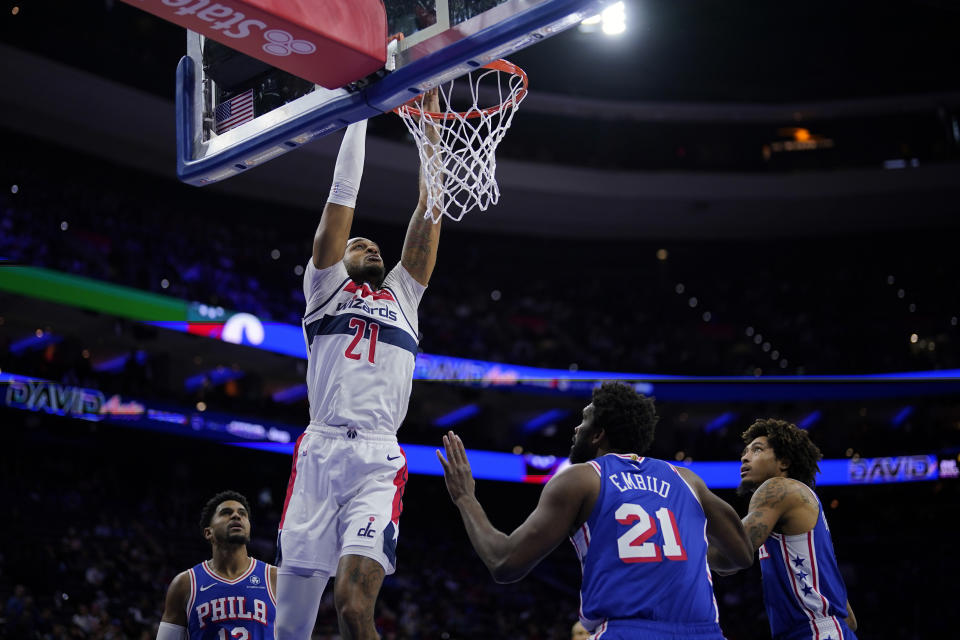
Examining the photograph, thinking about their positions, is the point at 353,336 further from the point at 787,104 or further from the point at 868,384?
the point at 787,104

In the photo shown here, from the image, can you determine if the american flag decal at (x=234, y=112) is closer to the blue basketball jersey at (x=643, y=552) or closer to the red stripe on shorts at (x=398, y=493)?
the red stripe on shorts at (x=398, y=493)

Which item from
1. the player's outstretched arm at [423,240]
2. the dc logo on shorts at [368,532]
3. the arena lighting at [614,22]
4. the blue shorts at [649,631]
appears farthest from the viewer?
the arena lighting at [614,22]

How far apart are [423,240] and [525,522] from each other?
1942mm

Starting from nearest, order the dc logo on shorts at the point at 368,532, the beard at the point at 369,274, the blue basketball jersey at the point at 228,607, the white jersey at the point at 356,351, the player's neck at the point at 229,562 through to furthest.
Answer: the dc logo on shorts at the point at 368,532 → the white jersey at the point at 356,351 → the beard at the point at 369,274 → the blue basketball jersey at the point at 228,607 → the player's neck at the point at 229,562

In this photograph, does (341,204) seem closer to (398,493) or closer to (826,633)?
(398,493)

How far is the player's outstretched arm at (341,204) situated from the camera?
4438 millimetres

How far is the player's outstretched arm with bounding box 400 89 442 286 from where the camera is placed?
4.87 meters

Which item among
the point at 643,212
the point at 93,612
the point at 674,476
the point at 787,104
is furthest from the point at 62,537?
the point at 787,104

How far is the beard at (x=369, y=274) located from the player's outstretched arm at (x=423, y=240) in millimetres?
229

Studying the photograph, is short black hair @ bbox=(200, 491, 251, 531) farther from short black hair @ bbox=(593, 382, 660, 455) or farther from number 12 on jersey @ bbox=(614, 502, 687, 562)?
number 12 on jersey @ bbox=(614, 502, 687, 562)

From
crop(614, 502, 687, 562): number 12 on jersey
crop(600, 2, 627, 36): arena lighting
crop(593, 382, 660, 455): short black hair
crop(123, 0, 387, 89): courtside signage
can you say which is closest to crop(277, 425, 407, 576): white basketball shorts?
crop(593, 382, 660, 455): short black hair

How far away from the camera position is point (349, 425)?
4.34 meters

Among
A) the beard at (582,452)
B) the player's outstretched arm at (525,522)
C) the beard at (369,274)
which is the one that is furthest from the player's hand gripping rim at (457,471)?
the beard at (369,274)

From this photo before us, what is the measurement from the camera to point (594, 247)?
24734mm
